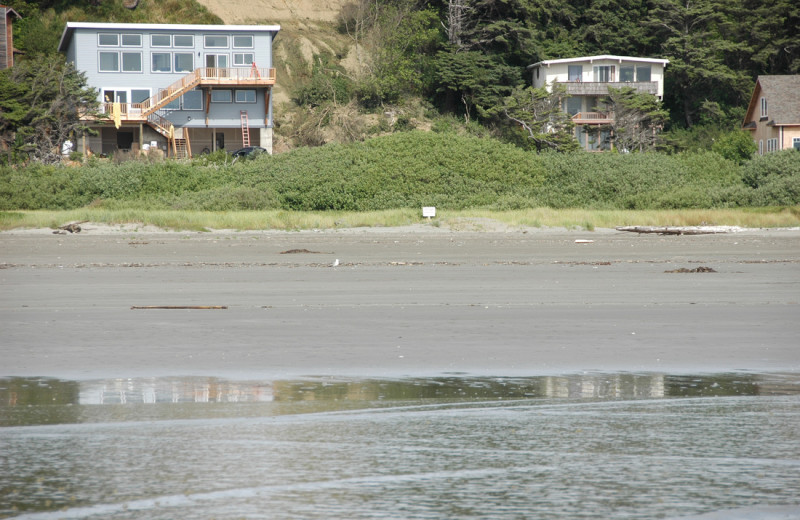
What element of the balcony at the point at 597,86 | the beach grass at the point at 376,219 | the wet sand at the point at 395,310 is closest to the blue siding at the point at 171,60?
the balcony at the point at 597,86

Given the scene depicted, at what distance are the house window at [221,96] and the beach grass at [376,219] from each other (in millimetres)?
28018

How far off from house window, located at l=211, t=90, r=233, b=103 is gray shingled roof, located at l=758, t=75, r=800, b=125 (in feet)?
113

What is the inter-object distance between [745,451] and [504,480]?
1632 mm

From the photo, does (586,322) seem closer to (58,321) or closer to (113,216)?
(58,321)

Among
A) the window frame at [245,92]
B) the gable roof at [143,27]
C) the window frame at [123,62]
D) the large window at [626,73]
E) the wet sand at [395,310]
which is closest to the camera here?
the wet sand at [395,310]

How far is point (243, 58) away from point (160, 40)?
5.51m

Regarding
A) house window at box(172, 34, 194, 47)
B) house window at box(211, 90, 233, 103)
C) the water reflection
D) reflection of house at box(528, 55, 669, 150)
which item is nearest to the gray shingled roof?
reflection of house at box(528, 55, 669, 150)

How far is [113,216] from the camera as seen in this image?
32.3m

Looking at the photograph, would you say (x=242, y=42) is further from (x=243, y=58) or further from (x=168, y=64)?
(x=168, y=64)

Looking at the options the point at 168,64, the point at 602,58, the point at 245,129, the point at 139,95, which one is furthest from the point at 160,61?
the point at 602,58

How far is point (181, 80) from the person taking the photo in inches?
2344

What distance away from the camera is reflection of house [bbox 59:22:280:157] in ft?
197

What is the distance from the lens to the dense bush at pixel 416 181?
127 ft

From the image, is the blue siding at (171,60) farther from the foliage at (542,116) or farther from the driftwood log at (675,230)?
the driftwood log at (675,230)
